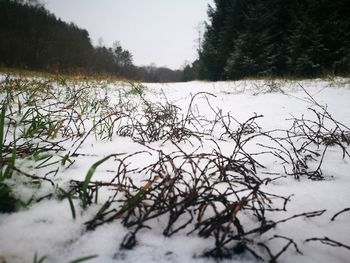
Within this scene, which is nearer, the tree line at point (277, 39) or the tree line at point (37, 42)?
the tree line at point (277, 39)

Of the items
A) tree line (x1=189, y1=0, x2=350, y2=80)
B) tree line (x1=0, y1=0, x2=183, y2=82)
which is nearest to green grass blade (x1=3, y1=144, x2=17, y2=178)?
tree line (x1=189, y1=0, x2=350, y2=80)

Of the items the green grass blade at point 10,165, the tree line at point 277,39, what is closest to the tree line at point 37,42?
the tree line at point 277,39

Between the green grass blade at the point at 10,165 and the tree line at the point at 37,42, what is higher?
the tree line at the point at 37,42

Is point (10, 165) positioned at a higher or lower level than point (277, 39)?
lower

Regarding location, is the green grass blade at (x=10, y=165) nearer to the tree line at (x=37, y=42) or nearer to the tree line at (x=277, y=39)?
the tree line at (x=277, y=39)

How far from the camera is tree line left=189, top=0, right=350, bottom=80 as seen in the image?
1180 cm

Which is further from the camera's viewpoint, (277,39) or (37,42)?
(37,42)

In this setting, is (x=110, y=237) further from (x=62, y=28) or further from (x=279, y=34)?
(x=62, y=28)

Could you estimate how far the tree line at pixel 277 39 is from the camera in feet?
38.7

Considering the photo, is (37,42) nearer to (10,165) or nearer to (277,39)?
(277,39)

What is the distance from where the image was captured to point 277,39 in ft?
53.3

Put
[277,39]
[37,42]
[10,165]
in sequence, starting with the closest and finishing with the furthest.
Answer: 1. [10,165]
2. [277,39]
3. [37,42]

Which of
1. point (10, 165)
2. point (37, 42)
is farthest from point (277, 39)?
point (37, 42)

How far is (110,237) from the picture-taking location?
26.1 inches
